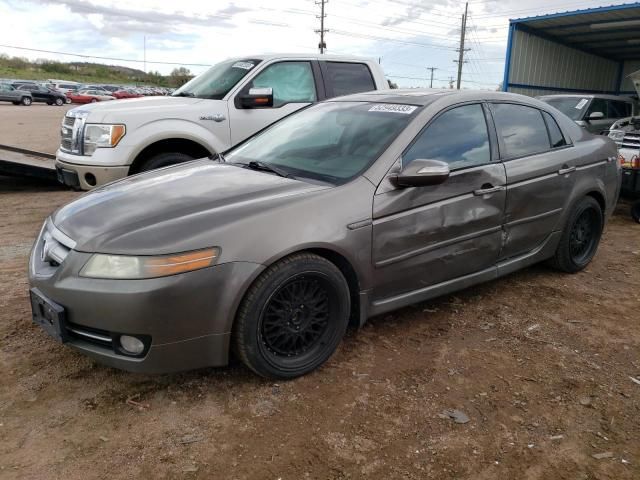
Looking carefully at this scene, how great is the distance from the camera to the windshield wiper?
10.9 ft

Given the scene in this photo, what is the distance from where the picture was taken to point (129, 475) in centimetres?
222

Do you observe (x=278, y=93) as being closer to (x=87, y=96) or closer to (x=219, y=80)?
(x=219, y=80)

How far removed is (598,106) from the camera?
1062cm

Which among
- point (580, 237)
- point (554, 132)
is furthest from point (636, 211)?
point (554, 132)

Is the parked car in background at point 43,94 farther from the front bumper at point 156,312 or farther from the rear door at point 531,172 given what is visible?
the front bumper at point 156,312

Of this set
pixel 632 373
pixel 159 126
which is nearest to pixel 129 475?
pixel 632 373

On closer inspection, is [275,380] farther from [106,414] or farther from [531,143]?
[531,143]

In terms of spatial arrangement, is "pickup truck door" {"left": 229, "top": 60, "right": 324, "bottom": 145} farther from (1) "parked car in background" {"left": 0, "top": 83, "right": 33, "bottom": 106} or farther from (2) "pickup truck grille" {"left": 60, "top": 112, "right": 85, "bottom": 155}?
(1) "parked car in background" {"left": 0, "top": 83, "right": 33, "bottom": 106}

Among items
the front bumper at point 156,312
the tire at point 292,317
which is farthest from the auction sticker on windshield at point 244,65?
the front bumper at point 156,312

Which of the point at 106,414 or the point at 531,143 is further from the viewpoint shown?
the point at 531,143

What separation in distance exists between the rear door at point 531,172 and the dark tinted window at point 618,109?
26.2 ft

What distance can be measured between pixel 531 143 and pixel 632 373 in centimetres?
184

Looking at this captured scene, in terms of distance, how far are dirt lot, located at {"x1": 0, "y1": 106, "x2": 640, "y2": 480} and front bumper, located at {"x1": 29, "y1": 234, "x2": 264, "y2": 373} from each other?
0.30 meters

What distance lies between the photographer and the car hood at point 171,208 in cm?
256
